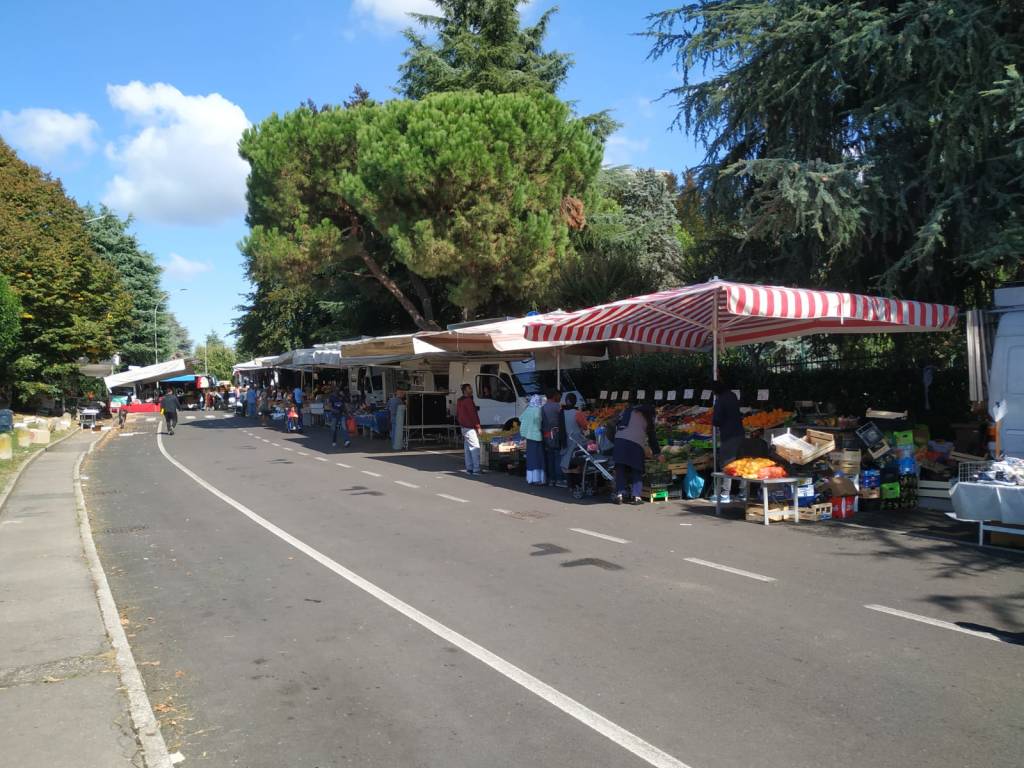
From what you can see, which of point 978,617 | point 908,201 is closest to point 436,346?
point 908,201

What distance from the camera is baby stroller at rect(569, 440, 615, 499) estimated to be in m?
13.2

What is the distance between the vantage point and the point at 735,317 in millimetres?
12719

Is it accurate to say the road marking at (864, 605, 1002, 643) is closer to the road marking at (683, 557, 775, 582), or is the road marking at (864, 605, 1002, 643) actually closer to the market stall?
the road marking at (683, 557, 775, 582)

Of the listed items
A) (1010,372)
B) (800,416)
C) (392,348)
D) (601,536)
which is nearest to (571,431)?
(800,416)

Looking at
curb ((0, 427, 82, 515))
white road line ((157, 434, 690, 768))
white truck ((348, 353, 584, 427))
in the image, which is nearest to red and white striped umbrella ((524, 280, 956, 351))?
white truck ((348, 353, 584, 427))

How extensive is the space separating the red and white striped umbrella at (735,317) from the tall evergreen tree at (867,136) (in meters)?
1.15

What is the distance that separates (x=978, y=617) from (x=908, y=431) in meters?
5.53

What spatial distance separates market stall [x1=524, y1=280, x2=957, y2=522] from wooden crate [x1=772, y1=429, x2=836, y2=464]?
0.01 meters

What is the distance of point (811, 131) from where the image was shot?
47.7 feet

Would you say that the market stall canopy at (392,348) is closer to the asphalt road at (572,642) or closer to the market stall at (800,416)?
the market stall at (800,416)

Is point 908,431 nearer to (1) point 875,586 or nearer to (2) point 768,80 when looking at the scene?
(1) point 875,586

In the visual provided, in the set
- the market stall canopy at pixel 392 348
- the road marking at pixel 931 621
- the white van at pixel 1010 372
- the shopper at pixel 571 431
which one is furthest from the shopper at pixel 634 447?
the market stall canopy at pixel 392 348

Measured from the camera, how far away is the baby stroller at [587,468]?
13.2 meters

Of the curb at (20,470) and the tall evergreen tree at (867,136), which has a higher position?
the tall evergreen tree at (867,136)
